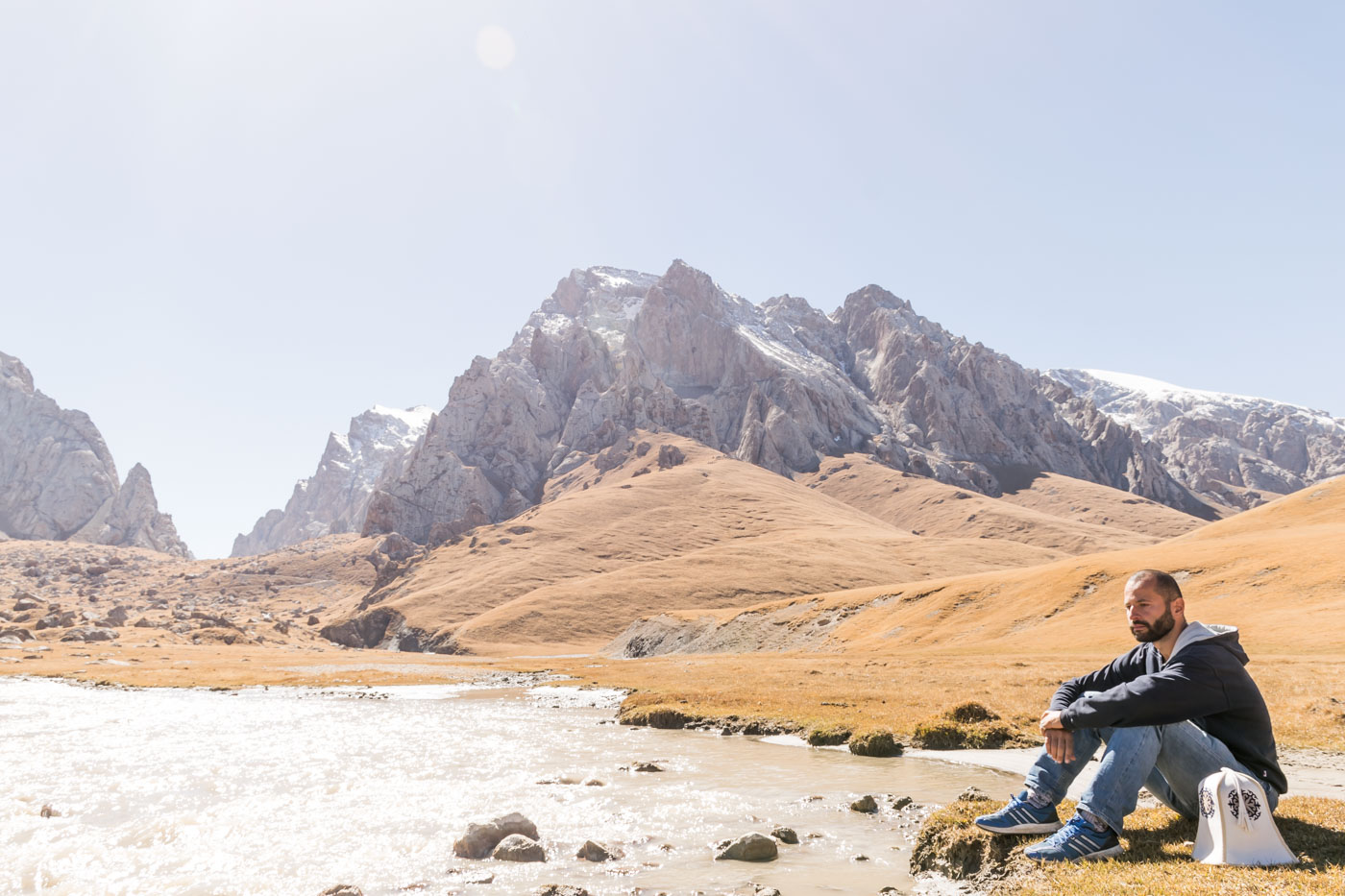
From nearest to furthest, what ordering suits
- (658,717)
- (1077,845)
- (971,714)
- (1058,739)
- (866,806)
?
(1058,739), (1077,845), (866,806), (971,714), (658,717)

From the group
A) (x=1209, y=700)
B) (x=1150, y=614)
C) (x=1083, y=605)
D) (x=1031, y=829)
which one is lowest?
(x=1031, y=829)

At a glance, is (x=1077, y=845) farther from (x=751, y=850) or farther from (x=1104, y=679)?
(x=751, y=850)

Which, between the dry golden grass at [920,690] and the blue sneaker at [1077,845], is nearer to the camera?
the blue sneaker at [1077,845]

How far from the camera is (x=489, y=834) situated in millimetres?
15312

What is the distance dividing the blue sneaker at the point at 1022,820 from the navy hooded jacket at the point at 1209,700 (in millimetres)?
2314

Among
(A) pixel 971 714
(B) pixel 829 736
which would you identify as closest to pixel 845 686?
(B) pixel 829 736

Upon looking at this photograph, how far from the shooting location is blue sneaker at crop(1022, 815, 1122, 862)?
8.73m

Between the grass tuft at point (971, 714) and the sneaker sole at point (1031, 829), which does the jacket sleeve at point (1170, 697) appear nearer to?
the sneaker sole at point (1031, 829)

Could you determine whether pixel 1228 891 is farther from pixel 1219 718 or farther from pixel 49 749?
pixel 49 749

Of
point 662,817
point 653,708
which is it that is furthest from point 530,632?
point 662,817

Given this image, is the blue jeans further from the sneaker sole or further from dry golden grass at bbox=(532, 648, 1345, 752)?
dry golden grass at bbox=(532, 648, 1345, 752)

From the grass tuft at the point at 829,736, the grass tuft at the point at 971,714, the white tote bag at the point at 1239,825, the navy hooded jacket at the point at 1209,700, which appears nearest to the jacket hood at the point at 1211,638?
the navy hooded jacket at the point at 1209,700

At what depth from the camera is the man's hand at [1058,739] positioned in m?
8.73

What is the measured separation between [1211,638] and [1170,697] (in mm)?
808
